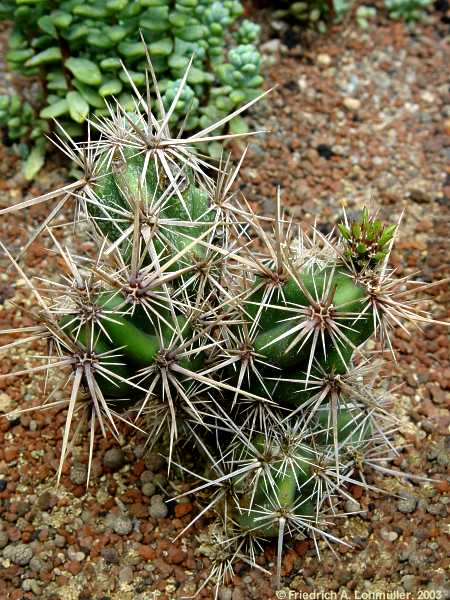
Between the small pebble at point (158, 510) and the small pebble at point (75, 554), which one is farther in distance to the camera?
the small pebble at point (158, 510)

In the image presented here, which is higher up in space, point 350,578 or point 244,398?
point 244,398

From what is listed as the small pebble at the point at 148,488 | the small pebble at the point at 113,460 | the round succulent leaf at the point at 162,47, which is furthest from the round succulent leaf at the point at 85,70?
the small pebble at the point at 148,488

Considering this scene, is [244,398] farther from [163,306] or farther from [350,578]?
[350,578]

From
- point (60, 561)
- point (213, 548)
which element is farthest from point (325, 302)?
point (60, 561)

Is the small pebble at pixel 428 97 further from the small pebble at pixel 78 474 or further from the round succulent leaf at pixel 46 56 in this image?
the small pebble at pixel 78 474

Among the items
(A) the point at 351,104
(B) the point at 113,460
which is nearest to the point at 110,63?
(A) the point at 351,104

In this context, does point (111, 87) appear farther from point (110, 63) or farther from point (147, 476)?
point (147, 476)
